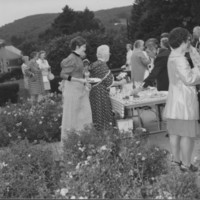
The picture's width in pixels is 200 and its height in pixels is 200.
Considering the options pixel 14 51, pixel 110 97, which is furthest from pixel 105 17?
pixel 110 97

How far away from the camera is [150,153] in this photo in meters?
3.98

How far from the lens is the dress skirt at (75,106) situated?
6.32m

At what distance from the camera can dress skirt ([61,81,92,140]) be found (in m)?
6.32

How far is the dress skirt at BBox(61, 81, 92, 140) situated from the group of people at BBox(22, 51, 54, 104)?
460 cm

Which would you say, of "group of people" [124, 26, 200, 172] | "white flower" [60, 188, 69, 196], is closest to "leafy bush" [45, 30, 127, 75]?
"group of people" [124, 26, 200, 172]

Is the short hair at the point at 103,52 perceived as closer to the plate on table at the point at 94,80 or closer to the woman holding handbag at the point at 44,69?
the plate on table at the point at 94,80

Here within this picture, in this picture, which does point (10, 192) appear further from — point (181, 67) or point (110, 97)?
point (110, 97)

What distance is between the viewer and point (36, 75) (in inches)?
442

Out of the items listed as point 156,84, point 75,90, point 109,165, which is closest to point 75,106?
point 75,90

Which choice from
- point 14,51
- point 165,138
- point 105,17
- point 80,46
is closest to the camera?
point 80,46

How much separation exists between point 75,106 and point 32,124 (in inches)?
66.1

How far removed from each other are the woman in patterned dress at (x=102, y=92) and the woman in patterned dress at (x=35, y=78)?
4468mm

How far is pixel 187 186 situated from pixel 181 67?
157cm

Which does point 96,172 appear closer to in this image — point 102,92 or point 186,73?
point 186,73
